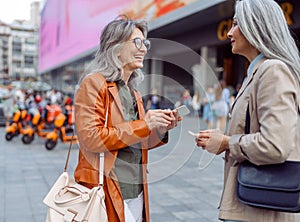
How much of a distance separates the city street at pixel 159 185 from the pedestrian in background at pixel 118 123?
6.4 inches

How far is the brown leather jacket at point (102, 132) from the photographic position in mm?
1582

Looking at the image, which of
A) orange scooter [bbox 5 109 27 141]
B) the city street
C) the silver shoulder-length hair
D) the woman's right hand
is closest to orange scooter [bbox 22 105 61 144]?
orange scooter [bbox 5 109 27 141]

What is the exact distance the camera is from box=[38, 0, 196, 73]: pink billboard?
14633 mm

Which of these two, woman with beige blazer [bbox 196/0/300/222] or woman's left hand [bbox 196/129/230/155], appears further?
woman's left hand [bbox 196/129/230/155]

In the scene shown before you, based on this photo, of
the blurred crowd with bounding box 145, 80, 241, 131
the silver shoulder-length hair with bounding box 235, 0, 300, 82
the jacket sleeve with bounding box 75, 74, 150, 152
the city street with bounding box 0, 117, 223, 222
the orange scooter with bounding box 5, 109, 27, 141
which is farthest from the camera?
the orange scooter with bounding box 5, 109, 27, 141

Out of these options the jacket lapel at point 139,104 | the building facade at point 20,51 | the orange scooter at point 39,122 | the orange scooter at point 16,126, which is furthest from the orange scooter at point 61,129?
the building facade at point 20,51

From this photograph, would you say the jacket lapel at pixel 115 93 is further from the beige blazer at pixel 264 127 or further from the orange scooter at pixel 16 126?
the orange scooter at pixel 16 126

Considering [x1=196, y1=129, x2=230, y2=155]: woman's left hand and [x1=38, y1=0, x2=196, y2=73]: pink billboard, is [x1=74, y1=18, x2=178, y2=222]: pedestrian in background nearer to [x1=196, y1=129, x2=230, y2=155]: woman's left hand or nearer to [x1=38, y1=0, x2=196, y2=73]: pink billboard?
[x1=196, y1=129, x2=230, y2=155]: woman's left hand

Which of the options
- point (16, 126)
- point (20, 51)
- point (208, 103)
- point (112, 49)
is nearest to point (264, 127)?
point (112, 49)

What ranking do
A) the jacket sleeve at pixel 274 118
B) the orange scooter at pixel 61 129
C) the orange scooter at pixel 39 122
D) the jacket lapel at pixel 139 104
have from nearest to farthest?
the jacket sleeve at pixel 274 118 → the jacket lapel at pixel 139 104 → the orange scooter at pixel 61 129 → the orange scooter at pixel 39 122

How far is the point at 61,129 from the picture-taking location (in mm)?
8430

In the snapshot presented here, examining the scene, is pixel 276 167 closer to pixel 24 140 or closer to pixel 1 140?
pixel 24 140

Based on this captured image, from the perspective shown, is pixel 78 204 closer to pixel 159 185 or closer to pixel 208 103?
pixel 208 103

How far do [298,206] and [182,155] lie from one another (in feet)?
2.08
